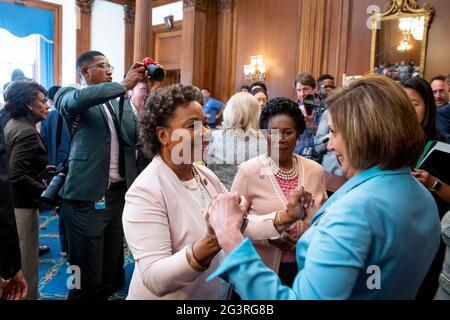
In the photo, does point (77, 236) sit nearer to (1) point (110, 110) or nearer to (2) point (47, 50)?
(1) point (110, 110)

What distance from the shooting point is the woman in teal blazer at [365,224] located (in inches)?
32.4

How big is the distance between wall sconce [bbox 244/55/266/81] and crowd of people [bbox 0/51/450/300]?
4756 millimetres

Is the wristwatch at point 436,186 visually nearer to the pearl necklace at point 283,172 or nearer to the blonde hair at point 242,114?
the pearl necklace at point 283,172

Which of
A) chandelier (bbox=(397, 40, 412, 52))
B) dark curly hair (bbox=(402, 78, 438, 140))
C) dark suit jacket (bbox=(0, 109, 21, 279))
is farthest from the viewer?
chandelier (bbox=(397, 40, 412, 52))

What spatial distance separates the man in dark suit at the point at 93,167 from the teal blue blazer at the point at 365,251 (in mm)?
1441

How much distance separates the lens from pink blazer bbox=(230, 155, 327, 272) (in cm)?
181

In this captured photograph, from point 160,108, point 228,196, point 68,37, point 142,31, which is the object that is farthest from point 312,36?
point 228,196

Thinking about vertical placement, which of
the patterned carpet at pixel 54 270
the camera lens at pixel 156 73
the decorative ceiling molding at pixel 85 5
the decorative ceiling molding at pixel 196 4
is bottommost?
the patterned carpet at pixel 54 270

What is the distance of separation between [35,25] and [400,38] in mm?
7827

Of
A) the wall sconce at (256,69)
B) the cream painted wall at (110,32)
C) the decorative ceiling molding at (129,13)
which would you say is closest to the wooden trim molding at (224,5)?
the wall sconce at (256,69)

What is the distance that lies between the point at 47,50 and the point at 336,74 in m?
6.82

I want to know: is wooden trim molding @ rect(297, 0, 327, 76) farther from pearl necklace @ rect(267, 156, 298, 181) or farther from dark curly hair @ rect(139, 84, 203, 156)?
dark curly hair @ rect(139, 84, 203, 156)

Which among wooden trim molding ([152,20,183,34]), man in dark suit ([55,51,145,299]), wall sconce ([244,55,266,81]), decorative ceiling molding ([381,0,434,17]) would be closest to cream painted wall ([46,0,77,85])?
wooden trim molding ([152,20,183,34])
